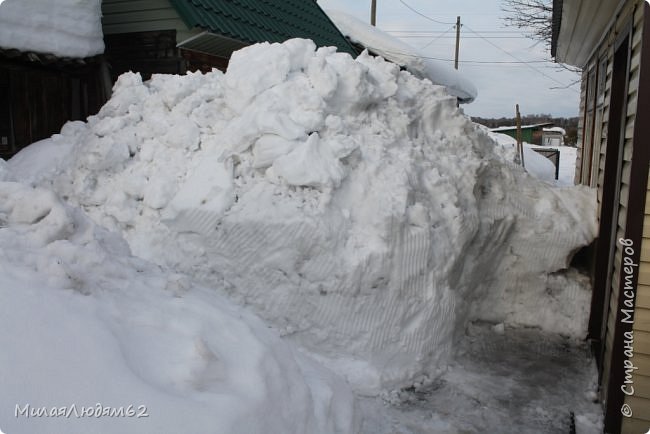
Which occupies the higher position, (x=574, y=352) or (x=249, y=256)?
(x=249, y=256)

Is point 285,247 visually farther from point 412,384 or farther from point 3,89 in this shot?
point 3,89

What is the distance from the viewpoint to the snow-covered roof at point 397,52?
47.1 ft

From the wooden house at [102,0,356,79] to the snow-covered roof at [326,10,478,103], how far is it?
17.4 ft

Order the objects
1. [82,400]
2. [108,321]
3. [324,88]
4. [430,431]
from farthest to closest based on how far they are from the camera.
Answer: [324,88], [430,431], [108,321], [82,400]

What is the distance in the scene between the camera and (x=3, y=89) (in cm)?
750

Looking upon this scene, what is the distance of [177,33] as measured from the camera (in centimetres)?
838

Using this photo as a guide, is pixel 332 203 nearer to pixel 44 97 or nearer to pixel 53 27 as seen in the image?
pixel 53 27

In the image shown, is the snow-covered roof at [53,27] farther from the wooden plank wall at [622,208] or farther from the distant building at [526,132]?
the distant building at [526,132]

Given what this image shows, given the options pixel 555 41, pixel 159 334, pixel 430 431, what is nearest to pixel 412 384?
pixel 430 431

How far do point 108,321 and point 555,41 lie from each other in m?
6.98

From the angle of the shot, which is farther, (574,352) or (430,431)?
(574,352)

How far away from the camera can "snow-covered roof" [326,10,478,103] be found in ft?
47.1

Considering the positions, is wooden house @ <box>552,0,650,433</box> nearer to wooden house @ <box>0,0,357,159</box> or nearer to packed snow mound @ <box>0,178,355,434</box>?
packed snow mound @ <box>0,178,355,434</box>

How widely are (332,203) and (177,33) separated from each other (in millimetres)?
5539
